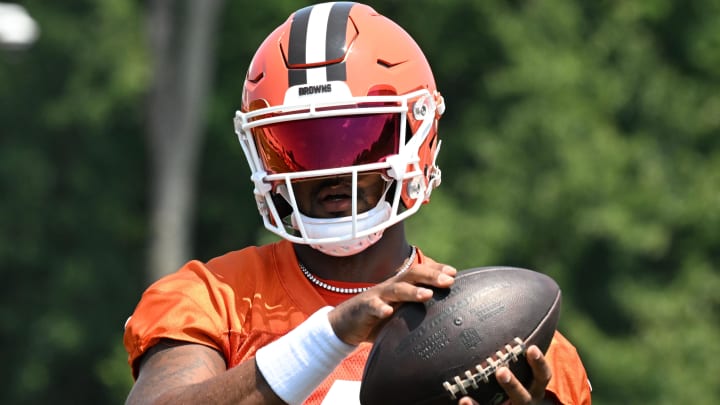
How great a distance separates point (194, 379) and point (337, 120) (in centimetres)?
63

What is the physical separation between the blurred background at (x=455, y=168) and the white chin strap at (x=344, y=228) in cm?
760

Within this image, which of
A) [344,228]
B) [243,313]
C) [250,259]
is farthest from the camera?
[250,259]

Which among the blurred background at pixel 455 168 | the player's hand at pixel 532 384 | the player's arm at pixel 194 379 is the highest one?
the player's hand at pixel 532 384

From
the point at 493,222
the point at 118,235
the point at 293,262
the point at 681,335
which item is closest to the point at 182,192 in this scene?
the point at 118,235

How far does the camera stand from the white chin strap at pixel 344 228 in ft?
10.1

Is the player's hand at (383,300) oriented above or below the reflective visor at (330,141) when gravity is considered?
below

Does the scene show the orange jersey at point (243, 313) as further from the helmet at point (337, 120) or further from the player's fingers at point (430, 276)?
the player's fingers at point (430, 276)

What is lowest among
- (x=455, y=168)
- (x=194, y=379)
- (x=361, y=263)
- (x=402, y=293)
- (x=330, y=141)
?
(x=455, y=168)

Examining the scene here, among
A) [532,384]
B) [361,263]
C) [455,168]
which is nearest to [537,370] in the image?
[532,384]

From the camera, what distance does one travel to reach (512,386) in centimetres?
273

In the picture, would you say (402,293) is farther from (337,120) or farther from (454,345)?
(337,120)

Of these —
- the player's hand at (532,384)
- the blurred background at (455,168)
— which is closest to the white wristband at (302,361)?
the player's hand at (532,384)

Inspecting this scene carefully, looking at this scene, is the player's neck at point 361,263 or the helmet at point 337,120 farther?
the player's neck at point 361,263

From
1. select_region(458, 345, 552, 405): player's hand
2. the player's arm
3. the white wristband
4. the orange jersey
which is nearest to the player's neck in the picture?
the orange jersey
